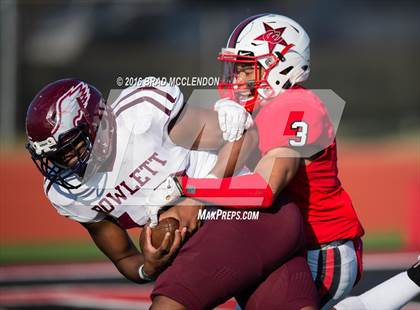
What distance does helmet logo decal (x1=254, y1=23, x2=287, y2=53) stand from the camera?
163 inches

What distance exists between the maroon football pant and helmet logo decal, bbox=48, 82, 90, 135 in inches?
27.3

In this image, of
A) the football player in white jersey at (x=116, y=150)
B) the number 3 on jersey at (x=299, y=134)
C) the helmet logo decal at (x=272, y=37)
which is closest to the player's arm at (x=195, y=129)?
the football player in white jersey at (x=116, y=150)

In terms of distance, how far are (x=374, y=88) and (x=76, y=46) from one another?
14.5 feet

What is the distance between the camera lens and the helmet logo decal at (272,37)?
4145 millimetres

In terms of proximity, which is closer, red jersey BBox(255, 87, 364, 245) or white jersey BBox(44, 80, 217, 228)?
red jersey BBox(255, 87, 364, 245)

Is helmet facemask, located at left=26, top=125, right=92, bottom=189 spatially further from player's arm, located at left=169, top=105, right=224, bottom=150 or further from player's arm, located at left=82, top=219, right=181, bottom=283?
player's arm, located at left=169, top=105, right=224, bottom=150

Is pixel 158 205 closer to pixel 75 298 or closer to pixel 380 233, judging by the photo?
pixel 75 298

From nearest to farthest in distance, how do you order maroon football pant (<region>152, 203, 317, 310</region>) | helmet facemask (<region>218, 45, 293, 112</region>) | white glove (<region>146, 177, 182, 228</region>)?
maroon football pant (<region>152, 203, 317, 310</region>) → white glove (<region>146, 177, 182, 228</region>) → helmet facemask (<region>218, 45, 293, 112</region>)

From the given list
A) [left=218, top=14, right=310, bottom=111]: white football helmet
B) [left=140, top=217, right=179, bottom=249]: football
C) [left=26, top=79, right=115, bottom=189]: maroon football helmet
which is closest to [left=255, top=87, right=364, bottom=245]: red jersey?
[left=218, top=14, right=310, bottom=111]: white football helmet

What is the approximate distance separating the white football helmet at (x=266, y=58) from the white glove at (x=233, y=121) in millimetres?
309

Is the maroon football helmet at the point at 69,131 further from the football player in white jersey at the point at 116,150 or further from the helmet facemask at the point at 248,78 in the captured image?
the helmet facemask at the point at 248,78

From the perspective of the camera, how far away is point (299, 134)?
3691 millimetres

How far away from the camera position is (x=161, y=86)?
157 inches

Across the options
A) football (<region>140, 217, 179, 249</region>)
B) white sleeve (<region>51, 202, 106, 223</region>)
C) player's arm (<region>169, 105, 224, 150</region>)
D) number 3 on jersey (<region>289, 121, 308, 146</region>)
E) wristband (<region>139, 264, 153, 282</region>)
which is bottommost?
wristband (<region>139, 264, 153, 282</region>)
